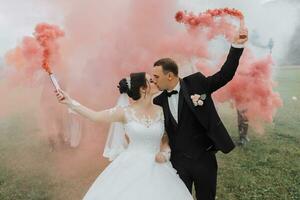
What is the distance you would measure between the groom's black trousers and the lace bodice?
0.25m

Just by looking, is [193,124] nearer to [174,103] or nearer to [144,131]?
[174,103]

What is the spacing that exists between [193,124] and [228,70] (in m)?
0.64

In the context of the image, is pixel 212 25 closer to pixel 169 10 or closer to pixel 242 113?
pixel 169 10

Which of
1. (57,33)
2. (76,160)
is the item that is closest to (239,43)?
(57,33)

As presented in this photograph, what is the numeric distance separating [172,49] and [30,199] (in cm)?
324

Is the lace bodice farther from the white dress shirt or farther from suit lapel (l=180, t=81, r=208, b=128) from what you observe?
suit lapel (l=180, t=81, r=208, b=128)

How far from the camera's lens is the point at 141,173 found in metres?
4.90

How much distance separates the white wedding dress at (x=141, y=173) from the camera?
15.9ft

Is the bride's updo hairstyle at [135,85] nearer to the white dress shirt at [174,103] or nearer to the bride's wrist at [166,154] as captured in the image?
the white dress shirt at [174,103]

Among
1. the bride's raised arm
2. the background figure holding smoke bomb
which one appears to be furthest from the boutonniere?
the background figure holding smoke bomb

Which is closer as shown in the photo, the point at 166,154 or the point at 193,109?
the point at 193,109

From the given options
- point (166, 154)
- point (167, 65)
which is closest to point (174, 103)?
point (167, 65)

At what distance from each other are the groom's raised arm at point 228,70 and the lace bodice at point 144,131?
63 centimetres

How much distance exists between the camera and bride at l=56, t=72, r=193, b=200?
4.86 m
